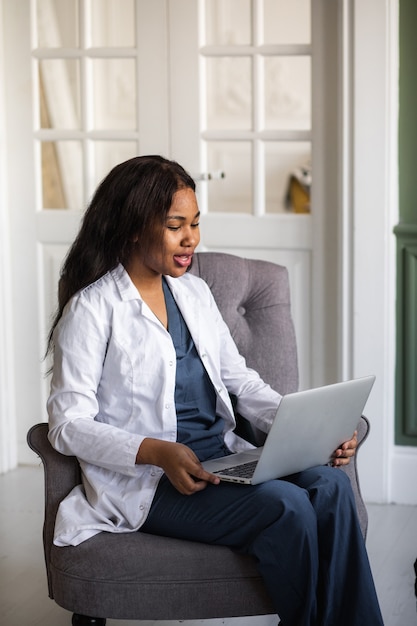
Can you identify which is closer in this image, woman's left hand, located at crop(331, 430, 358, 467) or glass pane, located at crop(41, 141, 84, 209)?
woman's left hand, located at crop(331, 430, 358, 467)

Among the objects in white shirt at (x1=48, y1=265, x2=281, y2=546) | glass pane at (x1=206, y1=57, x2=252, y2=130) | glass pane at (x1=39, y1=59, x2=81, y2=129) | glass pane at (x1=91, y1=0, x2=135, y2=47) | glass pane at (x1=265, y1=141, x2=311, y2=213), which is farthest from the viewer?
glass pane at (x1=265, y1=141, x2=311, y2=213)

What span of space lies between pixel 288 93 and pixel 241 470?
456cm

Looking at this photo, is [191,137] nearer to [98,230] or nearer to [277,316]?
[277,316]

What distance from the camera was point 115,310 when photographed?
2.20 m

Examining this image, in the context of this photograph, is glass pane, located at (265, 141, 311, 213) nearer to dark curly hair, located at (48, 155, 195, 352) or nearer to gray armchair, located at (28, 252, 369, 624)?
dark curly hair, located at (48, 155, 195, 352)

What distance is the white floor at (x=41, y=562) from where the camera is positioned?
2.64 m

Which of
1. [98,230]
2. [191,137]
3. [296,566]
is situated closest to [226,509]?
[296,566]

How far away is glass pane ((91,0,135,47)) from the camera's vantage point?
13.5 ft

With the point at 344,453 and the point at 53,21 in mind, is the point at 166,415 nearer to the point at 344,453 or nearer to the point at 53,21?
the point at 344,453

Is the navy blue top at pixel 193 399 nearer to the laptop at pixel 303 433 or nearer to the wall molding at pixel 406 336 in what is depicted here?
the laptop at pixel 303 433

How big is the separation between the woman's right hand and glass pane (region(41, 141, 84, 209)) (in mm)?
2151

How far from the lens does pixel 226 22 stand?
19.1 feet

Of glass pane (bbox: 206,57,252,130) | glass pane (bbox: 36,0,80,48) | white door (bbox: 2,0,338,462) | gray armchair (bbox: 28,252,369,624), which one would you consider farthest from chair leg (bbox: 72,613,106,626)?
glass pane (bbox: 206,57,252,130)

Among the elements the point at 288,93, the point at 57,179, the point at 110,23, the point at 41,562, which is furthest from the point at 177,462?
the point at 288,93
